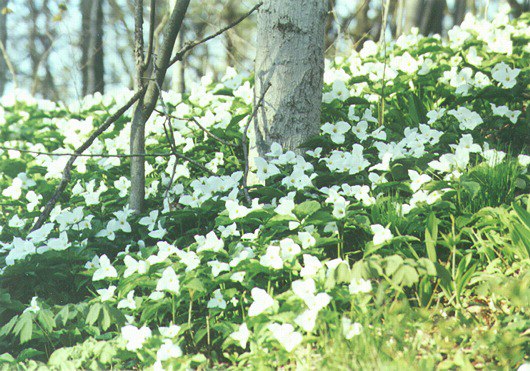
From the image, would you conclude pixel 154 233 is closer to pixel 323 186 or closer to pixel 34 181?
pixel 323 186

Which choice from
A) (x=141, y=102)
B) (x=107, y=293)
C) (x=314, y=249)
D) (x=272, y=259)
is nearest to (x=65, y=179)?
(x=141, y=102)

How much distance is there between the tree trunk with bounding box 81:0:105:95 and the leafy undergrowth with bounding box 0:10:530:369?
9.06 meters

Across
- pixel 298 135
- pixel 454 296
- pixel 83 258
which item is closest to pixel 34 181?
pixel 83 258

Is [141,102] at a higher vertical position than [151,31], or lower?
lower

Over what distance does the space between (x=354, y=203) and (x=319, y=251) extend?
1.32ft

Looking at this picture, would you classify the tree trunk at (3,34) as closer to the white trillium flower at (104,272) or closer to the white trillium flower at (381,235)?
the white trillium flower at (104,272)

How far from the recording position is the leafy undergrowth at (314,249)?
1888 millimetres

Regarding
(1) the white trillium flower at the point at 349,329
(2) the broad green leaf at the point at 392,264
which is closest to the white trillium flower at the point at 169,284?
(1) the white trillium flower at the point at 349,329

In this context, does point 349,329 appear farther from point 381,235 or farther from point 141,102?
point 141,102

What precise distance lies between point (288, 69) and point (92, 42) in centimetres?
1038

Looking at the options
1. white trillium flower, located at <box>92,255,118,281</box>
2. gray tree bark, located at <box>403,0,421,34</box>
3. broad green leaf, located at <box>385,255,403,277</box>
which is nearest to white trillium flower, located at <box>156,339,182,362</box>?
white trillium flower, located at <box>92,255,118,281</box>

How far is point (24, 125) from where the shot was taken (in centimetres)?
532

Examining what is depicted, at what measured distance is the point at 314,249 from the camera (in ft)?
7.34

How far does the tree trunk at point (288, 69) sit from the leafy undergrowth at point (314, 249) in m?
0.16
